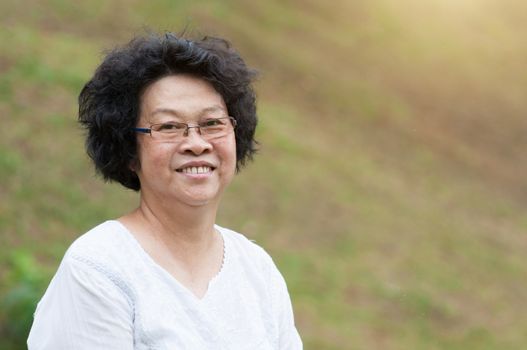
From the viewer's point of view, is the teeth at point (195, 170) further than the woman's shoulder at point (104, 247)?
Yes

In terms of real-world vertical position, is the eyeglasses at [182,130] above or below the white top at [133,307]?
above

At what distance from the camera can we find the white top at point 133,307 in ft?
7.47

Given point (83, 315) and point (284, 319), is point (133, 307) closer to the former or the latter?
point (83, 315)

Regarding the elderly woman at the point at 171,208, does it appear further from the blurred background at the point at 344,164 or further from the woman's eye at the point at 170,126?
the blurred background at the point at 344,164

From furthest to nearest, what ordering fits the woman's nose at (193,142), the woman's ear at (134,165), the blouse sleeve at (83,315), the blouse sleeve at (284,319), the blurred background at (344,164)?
1. the blurred background at (344,164)
2. the blouse sleeve at (284,319)
3. the woman's ear at (134,165)
4. the woman's nose at (193,142)
5. the blouse sleeve at (83,315)

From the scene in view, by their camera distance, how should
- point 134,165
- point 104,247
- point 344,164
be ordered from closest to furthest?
point 104,247 < point 134,165 < point 344,164

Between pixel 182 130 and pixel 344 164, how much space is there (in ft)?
34.0

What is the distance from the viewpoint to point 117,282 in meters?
2.35

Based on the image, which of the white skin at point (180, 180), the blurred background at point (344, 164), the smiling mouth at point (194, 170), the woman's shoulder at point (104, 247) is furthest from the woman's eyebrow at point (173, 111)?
the blurred background at point (344, 164)

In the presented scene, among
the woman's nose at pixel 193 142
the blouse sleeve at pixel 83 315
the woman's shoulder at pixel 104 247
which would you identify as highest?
the woman's nose at pixel 193 142

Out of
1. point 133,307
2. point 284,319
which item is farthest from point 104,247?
point 284,319

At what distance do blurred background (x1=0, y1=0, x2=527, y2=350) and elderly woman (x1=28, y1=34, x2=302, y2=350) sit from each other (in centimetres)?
298

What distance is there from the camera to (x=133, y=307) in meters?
2.36

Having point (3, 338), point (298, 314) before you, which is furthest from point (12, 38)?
point (3, 338)
